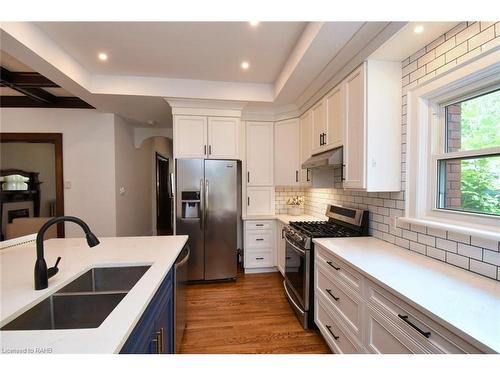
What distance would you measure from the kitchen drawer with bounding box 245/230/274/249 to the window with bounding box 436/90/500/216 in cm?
221

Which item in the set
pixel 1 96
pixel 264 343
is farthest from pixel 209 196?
pixel 1 96

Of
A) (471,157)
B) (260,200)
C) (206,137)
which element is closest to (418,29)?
(471,157)

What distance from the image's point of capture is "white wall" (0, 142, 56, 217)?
4551 millimetres

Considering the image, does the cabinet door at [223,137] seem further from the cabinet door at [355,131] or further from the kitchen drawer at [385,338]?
the kitchen drawer at [385,338]

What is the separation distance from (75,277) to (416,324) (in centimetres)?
168

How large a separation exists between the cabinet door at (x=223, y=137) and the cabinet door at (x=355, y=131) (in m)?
1.60

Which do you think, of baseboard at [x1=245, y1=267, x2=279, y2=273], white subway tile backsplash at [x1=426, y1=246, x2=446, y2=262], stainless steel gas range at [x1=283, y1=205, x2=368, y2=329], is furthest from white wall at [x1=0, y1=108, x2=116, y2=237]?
white subway tile backsplash at [x1=426, y1=246, x2=446, y2=262]

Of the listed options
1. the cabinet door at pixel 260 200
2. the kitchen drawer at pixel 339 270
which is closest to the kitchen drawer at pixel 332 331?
the kitchen drawer at pixel 339 270

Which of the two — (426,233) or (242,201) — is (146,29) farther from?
(426,233)

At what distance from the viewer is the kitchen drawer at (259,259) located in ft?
11.3

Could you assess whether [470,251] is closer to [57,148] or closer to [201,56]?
[201,56]

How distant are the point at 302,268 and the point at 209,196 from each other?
156 cm
